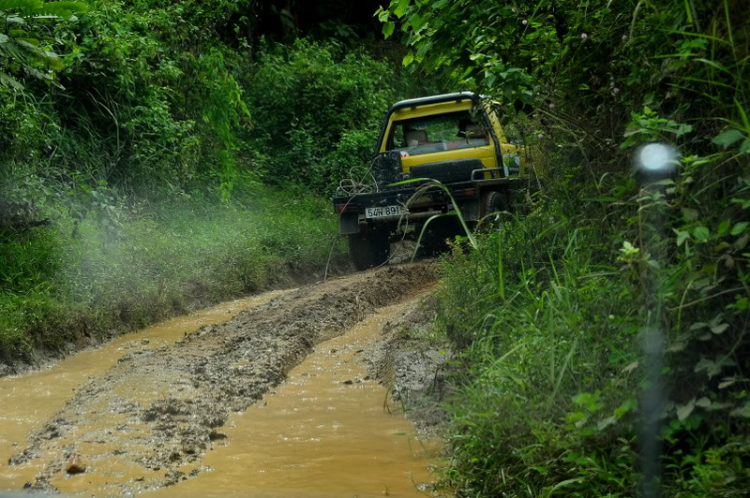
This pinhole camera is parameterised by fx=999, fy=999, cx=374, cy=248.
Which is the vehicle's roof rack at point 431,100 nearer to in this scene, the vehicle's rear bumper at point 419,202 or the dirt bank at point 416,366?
the vehicle's rear bumper at point 419,202

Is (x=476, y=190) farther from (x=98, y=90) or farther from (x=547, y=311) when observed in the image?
(x=547, y=311)

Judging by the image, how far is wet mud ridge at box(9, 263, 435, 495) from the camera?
4520 mm

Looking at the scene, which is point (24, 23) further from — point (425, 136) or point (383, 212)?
point (425, 136)

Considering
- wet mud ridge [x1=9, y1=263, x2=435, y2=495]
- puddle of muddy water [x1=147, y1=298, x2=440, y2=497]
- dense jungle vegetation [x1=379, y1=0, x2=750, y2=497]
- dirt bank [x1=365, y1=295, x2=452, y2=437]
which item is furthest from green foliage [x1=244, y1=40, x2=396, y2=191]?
dense jungle vegetation [x1=379, y1=0, x2=750, y2=497]

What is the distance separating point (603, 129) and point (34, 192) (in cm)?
673

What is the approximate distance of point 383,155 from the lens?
1244cm

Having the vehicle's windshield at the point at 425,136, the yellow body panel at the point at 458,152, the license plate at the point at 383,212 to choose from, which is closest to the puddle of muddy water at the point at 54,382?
the license plate at the point at 383,212

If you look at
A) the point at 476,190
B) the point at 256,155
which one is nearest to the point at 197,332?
the point at 476,190

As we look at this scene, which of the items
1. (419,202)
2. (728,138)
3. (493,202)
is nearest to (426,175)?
(419,202)

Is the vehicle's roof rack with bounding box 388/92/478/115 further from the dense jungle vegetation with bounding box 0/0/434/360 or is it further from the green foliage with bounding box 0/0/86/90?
the green foliage with bounding box 0/0/86/90

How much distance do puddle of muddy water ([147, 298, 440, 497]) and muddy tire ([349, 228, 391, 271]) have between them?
6.04 metres

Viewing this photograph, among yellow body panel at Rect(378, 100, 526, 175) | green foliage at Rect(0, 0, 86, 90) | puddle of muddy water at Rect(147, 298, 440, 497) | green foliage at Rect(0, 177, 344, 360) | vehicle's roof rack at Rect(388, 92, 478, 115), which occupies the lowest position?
puddle of muddy water at Rect(147, 298, 440, 497)

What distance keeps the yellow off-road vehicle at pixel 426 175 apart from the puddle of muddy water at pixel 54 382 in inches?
91.8

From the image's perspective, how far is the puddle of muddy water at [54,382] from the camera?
201 inches
